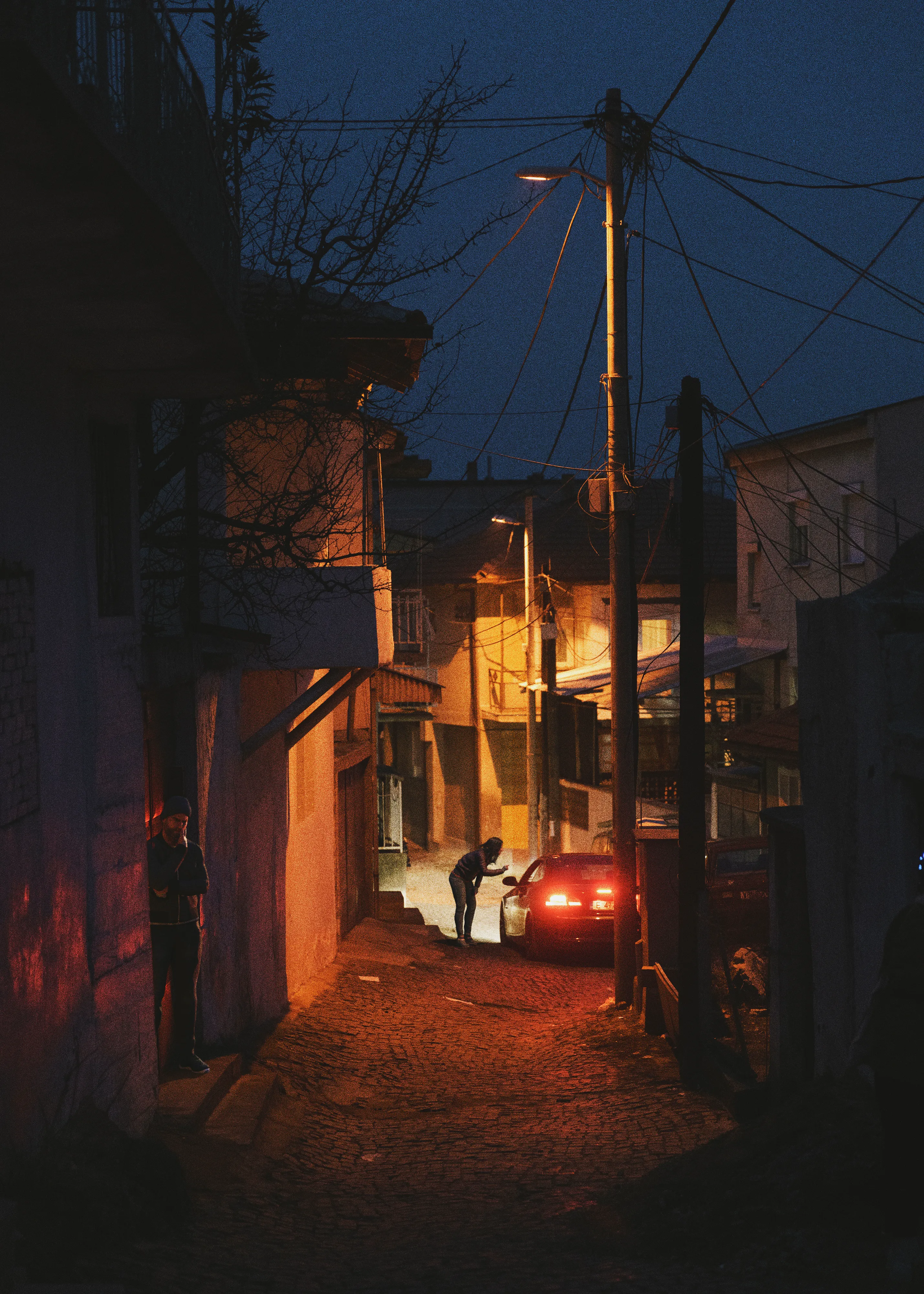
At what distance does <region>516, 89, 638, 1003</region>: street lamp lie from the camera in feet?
45.1

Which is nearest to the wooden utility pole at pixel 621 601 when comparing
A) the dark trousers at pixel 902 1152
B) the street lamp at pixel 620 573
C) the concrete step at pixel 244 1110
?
the street lamp at pixel 620 573

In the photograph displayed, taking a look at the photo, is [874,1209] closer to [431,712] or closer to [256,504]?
[256,504]

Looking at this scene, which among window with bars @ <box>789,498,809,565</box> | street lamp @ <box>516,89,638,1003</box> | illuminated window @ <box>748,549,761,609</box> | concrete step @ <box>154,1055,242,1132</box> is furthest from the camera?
illuminated window @ <box>748,549,761,609</box>

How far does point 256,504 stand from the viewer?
487 inches

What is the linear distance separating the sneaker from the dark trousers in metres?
5.25

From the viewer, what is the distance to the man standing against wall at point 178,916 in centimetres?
834

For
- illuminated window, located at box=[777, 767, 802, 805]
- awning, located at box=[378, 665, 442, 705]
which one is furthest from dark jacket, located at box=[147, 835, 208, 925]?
illuminated window, located at box=[777, 767, 802, 805]

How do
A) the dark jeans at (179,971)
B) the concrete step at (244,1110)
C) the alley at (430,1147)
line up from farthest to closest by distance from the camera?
1. the dark jeans at (179,971)
2. the concrete step at (244,1110)
3. the alley at (430,1147)

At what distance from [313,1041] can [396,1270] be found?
5735 mm

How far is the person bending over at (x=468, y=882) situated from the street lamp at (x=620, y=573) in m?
5.98

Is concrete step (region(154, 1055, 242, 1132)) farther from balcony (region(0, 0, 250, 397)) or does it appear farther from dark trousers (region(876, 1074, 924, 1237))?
dark trousers (region(876, 1074, 924, 1237))

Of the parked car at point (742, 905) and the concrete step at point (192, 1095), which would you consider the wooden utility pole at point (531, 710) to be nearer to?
the parked car at point (742, 905)

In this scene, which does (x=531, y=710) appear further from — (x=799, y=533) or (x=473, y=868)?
(x=473, y=868)

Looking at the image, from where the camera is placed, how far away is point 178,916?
848 cm
